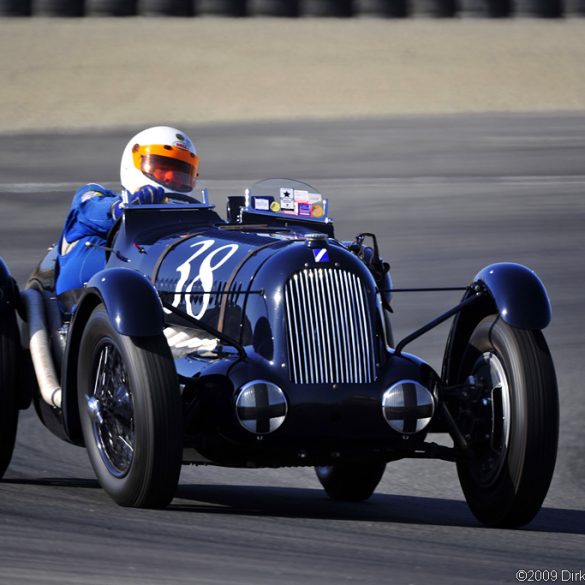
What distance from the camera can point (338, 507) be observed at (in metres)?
7.09

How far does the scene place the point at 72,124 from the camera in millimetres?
21891

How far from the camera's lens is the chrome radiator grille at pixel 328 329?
605cm

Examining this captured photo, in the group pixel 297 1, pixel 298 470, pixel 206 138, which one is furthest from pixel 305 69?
pixel 298 470

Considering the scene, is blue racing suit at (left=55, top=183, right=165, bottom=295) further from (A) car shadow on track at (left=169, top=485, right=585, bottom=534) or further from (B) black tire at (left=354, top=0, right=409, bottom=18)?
(B) black tire at (left=354, top=0, right=409, bottom=18)

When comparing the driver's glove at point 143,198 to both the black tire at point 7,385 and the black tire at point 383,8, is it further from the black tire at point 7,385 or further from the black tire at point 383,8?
the black tire at point 383,8

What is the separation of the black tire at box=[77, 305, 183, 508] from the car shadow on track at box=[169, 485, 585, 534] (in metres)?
0.30

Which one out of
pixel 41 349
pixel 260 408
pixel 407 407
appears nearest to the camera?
pixel 260 408

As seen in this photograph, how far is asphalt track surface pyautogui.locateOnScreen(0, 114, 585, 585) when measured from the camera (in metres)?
5.01

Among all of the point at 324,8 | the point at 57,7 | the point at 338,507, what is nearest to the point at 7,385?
the point at 338,507

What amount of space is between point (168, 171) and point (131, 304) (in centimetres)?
203

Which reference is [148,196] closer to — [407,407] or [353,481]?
[353,481]

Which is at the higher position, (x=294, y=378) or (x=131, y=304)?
(x=131, y=304)

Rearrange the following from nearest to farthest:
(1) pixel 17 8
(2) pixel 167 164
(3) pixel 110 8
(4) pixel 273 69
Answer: (2) pixel 167 164
(4) pixel 273 69
(1) pixel 17 8
(3) pixel 110 8

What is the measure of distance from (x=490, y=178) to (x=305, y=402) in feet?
42.8
